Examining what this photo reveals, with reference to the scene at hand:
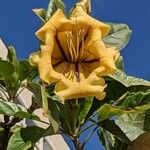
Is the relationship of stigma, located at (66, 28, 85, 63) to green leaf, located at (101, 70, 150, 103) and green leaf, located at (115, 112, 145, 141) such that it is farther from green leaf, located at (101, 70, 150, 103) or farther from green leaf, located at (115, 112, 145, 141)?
green leaf, located at (115, 112, 145, 141)

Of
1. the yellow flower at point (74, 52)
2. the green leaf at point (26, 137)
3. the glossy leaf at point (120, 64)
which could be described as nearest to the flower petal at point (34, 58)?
the yellow flower at point (74, 52)

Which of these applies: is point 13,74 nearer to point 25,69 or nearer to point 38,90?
point 25,69

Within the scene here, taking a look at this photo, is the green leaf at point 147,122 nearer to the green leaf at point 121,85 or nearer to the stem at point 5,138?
the green leaf at point 121,85

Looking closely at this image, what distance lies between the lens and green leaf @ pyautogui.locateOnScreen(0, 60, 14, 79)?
207 centimetres

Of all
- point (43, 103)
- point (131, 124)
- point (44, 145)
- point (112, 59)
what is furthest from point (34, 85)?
point (44, 145)

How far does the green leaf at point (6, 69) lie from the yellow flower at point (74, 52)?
32 cm

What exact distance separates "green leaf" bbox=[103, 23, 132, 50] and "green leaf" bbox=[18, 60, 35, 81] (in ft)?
0.95

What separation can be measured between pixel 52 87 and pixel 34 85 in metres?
0.19

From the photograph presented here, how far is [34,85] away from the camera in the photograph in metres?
1.76

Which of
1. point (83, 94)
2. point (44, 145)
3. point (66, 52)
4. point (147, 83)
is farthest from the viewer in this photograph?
point (44, 145)

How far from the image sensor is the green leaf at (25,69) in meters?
2.16

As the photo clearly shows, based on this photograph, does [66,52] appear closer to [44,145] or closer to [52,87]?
[52,87]

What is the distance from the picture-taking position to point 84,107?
6.20 ft

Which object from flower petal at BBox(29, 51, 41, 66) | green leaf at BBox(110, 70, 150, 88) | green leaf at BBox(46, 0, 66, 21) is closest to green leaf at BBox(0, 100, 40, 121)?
flower petal at BBox(29, 51, 41, 66)
